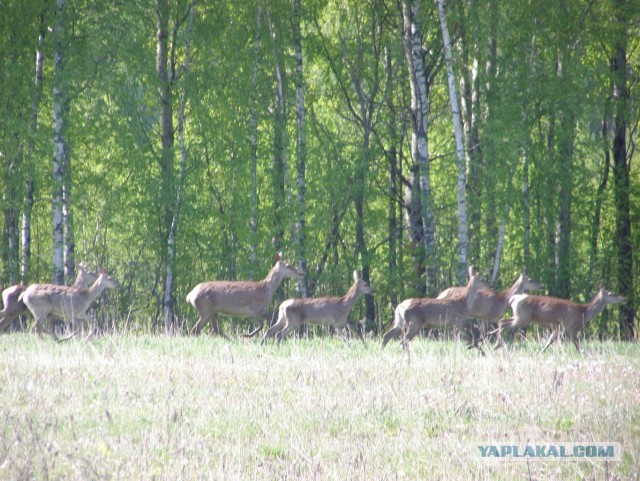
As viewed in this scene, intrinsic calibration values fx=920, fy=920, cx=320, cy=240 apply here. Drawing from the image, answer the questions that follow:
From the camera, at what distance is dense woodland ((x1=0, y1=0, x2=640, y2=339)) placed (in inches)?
897

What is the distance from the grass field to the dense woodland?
1045 centimetres

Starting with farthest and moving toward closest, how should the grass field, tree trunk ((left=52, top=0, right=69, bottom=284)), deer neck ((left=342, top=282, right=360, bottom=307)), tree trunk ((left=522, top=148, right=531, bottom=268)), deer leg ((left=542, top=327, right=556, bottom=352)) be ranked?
tree trunk ((left=522, top=148, right=531, bottom=268))
tree trunk ((left=52, top=0, right=69, bottom=284))
deer neck ((left=342, top=282, right=360, bottom=307))
deer leg ((left=542, top=327, right=556, bottom=352))
the grass field

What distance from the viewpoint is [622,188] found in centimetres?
2606

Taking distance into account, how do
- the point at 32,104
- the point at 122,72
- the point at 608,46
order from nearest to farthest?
the point at 32,104
the point at 122,72
the point at 608,46

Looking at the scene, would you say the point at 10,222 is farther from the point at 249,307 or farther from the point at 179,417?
the point at 179,417

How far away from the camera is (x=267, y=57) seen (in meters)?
25.4

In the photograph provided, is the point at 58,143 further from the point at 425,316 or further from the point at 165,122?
the point at 425,316

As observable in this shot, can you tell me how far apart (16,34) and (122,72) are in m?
2.87

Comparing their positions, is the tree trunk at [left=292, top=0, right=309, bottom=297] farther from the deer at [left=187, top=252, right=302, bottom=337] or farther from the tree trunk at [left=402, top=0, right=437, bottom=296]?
the deer at [left=187, top=252, right=302, bottom=337]

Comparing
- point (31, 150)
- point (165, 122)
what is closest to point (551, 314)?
point (165, 122)

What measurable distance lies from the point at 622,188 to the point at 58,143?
1544cm

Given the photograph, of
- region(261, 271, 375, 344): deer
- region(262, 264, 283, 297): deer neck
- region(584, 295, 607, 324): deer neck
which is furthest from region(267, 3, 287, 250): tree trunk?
region(584, 295, 607, 324): deer neck

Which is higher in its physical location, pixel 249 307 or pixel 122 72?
pixel 122 72

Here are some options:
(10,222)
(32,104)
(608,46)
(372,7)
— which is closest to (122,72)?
(32,104)
